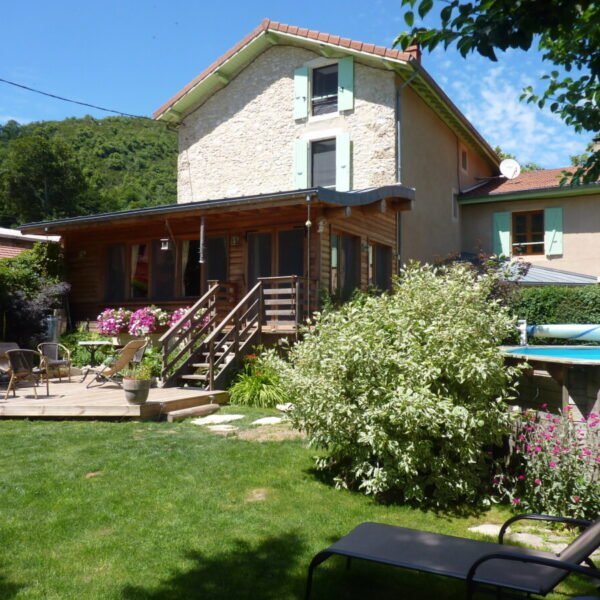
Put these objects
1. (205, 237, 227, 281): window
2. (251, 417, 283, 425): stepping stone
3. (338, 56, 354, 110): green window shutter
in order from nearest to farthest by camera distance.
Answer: (251, 417, 283, 425): stepping stone < (205, 237, 227, 281): window < (338, 56, 354, 110): green window shutter

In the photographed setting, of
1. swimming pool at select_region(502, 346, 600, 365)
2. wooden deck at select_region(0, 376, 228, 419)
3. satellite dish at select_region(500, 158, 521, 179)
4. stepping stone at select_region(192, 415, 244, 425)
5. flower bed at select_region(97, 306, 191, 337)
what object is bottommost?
stepping stone at select_region(192, 415, 244, 425)

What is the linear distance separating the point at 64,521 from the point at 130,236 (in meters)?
12.4

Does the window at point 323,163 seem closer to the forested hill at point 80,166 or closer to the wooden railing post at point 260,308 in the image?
the wooden railing post at point 260,308

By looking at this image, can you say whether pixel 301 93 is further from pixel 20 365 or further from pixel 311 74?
pixel 20 365

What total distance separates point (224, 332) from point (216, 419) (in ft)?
14.8

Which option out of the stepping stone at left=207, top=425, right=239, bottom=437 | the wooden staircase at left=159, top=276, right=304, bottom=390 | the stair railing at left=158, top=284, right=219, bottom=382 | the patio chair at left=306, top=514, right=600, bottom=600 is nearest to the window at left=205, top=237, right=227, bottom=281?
the stair railing at left=158, top=284, right=219, bottom=382

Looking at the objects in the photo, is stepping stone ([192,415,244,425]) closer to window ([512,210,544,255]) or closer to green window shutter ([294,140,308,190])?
green window shutter ([294,140,308,190])

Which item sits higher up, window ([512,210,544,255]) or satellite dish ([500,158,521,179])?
satellite dish ([500,158,521,179])

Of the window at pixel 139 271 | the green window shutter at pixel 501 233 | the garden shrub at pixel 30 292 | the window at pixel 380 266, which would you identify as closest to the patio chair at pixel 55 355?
the garden shrub at pixel 30 292

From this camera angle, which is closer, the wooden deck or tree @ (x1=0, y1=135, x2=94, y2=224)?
the wooden deck

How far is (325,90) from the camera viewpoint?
18.5 m

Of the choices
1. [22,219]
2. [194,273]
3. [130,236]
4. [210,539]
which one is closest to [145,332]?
[194,273]

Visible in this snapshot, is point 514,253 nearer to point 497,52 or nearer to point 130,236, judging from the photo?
point 130,236

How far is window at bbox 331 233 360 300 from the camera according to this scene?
13.7m
